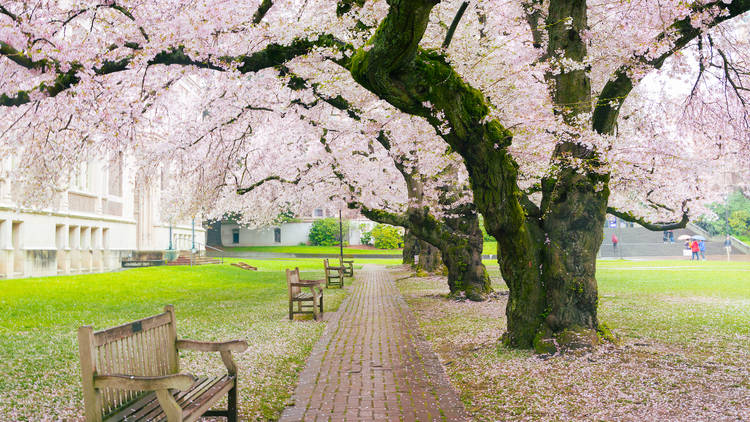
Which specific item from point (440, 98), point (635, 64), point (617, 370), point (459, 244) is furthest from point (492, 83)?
point (459, 244)

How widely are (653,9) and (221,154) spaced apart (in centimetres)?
1272

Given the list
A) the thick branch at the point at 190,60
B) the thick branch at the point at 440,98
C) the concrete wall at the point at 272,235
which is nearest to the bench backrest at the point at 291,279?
the thick branch at the point at 190,60

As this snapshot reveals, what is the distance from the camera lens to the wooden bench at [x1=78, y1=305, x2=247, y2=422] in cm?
346

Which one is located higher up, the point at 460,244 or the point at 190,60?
the point at 190,60

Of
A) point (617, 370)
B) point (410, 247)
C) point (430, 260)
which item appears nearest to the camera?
point (617, 370)

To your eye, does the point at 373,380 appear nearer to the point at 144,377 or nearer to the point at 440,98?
the point at 440,98

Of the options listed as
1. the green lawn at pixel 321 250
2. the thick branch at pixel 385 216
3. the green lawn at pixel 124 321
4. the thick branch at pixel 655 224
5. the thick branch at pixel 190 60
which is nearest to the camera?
the green lawn at pixel 124 321

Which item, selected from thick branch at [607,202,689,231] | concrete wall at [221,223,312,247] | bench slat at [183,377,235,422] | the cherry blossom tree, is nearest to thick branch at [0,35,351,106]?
the cherry blossom tree

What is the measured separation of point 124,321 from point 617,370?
9.61 metres

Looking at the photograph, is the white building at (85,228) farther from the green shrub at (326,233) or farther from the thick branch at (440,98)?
the green shrub at (326,233)

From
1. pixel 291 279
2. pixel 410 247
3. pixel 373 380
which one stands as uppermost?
pixel 410 247

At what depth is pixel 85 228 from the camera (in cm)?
3509

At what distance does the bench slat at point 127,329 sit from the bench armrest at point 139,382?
228 mm

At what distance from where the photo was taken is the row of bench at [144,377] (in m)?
3.46
